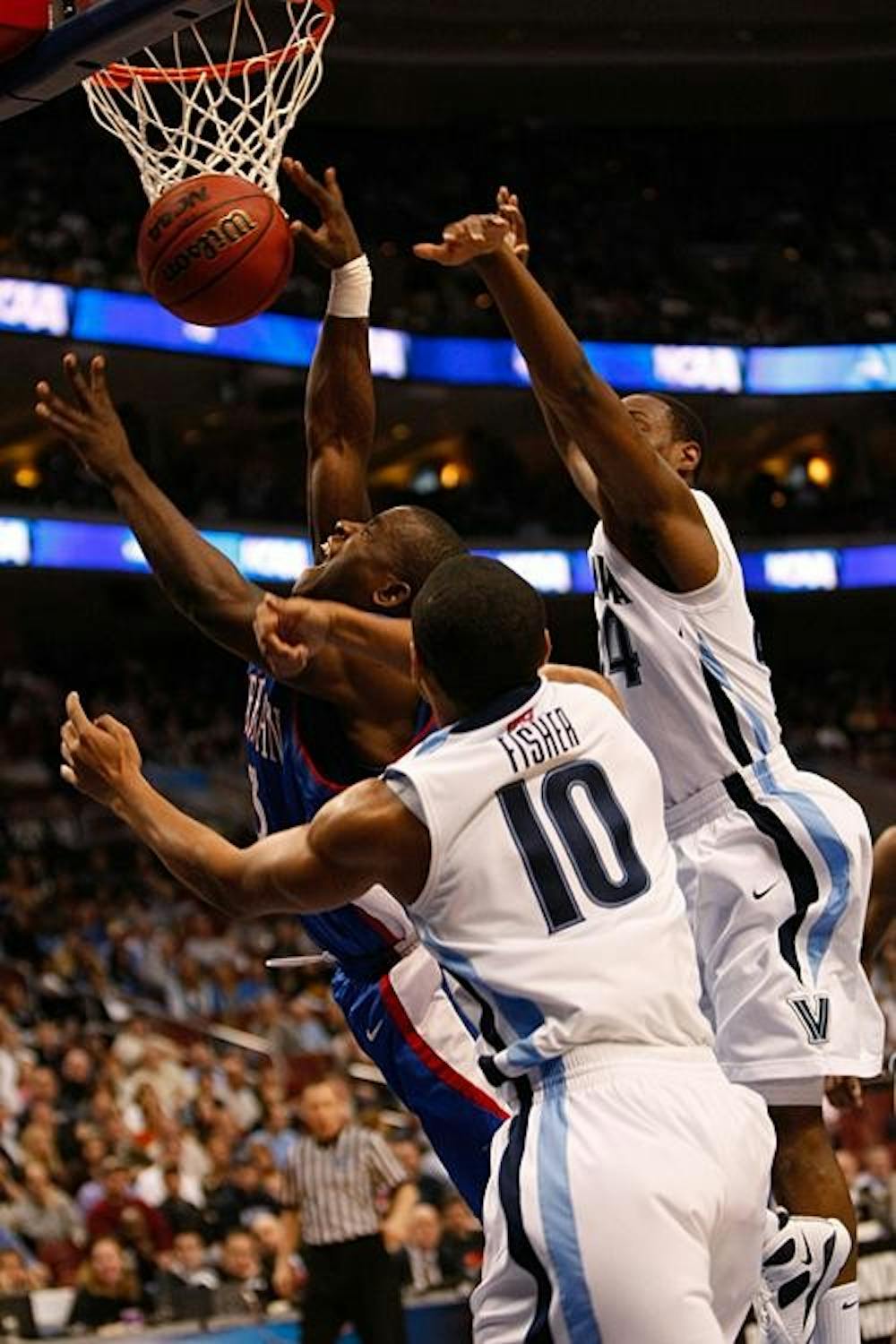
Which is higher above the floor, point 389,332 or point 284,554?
point 389,332

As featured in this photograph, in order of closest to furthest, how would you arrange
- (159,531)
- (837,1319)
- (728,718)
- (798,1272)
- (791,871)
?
(798,1272) → (837,1319) → (159,531) → (791,871) → (728,718)

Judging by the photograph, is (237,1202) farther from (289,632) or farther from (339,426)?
(289,632)

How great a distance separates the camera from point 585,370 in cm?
488

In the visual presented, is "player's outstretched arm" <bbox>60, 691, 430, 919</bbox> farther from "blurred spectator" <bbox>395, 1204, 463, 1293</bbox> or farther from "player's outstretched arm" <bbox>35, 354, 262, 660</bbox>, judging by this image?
"blurred spectator" <bbox>395, 1204, 463, 1293</bbox>

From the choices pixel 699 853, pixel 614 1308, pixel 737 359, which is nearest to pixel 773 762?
pixel 699 853

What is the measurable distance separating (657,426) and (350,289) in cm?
101

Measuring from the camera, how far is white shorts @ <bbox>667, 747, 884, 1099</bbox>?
16.1 feet

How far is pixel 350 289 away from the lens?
589 cm

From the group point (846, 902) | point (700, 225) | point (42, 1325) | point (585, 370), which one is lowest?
point (42, 1325)

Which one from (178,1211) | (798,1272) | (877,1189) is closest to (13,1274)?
(178,1211)

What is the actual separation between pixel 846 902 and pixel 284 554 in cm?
1808

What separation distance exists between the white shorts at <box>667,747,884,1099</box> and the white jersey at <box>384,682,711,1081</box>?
1.11m

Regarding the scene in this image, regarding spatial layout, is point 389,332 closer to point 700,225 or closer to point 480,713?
point 700,225

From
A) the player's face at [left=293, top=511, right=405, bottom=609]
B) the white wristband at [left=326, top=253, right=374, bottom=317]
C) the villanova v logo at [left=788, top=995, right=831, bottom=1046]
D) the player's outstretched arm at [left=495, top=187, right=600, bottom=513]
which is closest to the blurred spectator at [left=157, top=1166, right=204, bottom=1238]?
the white wristband at [left=326, top=253, right=374, bottom=317]
